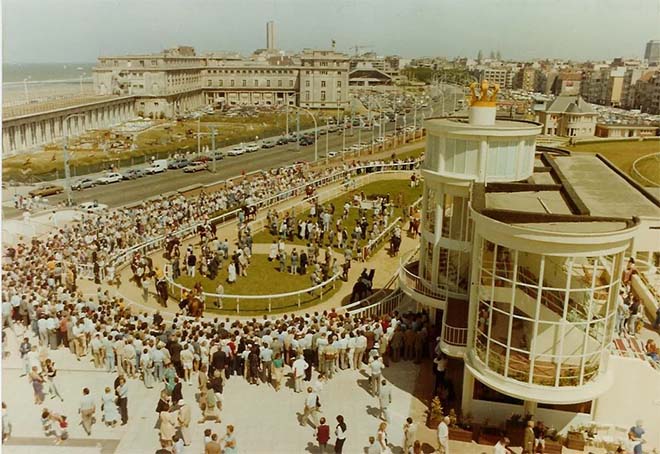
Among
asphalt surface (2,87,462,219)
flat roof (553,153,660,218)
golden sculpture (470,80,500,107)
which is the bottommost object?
asphalt surface (2,87,462,219)

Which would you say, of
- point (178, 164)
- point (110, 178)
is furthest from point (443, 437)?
point (178, 164)

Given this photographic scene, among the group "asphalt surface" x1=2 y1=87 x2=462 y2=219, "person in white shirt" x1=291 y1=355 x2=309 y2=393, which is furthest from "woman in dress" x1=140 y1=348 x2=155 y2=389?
"asphalt surface" x1=2 y1=87 x2=462 y2=219

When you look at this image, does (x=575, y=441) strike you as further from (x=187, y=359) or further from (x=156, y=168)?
(x=156, y=168)

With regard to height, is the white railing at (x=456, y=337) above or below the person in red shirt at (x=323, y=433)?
above

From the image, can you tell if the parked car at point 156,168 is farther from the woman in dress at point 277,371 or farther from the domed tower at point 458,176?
the woman in dress at point 277,371

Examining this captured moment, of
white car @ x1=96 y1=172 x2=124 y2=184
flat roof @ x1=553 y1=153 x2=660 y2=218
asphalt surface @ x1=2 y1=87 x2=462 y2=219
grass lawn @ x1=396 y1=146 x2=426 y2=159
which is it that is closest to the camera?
flat roof @ x1=553 y1=153 x2=660 y2=218

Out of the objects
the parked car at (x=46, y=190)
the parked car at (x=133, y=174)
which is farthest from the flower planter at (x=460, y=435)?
the parked car at (x=133, y=174)

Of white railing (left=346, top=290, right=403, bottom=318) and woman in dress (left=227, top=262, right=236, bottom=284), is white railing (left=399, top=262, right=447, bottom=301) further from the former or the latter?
woman in dress (left=227, top=262, right=236, bottom=284)
